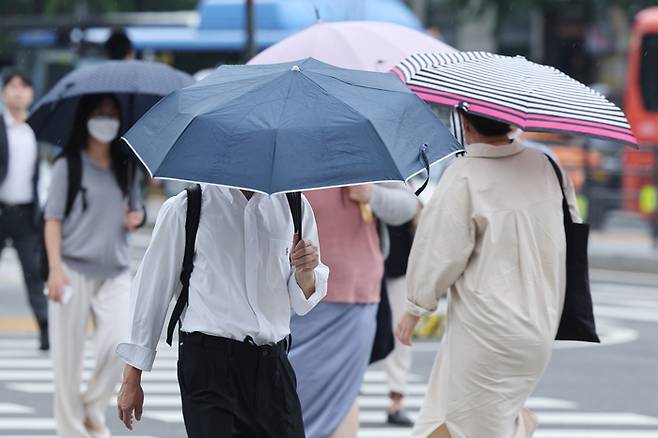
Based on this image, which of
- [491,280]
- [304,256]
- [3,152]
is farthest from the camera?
[3,152]

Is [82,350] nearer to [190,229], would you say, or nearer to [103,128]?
[103,128]

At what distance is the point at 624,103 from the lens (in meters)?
30.0

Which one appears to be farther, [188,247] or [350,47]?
[350,47]

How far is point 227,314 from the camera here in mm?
4910

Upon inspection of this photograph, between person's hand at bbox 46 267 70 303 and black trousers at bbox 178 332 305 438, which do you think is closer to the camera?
black trousers at bbox 178 332 305 438

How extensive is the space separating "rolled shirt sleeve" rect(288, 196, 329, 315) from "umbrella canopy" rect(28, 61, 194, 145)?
8.59 ft

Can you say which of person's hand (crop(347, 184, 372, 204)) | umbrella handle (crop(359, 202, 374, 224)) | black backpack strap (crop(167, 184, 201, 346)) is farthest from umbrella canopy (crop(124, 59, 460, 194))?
umbrella handle (crop(359, 202, 374, 224))

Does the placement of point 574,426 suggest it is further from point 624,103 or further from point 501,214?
Result: point 624,103

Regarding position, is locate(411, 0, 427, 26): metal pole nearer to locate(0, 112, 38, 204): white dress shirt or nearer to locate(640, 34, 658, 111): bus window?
locate(640, 34, 658, 111): bus window

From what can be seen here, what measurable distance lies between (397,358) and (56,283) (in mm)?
2503

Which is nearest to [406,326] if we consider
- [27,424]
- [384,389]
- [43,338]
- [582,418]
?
[27,424]

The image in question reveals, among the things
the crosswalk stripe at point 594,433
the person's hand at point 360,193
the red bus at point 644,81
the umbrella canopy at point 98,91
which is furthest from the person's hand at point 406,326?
the red bus at point 644,81

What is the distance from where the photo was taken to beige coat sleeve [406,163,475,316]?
5.99 m

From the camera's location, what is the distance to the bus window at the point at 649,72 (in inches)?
1078
